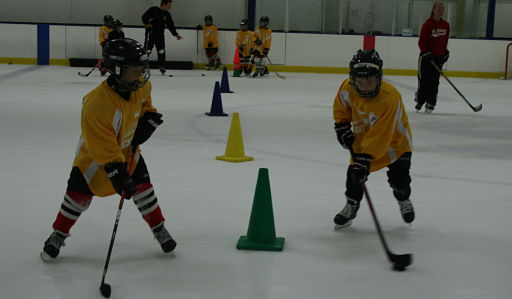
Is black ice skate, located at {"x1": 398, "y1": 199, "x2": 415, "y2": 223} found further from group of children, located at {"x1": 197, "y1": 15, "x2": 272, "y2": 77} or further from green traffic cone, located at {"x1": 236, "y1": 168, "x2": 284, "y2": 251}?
group of children, located at {"x1": 197, "y1": 15, "x2": 272, "y2": 77}

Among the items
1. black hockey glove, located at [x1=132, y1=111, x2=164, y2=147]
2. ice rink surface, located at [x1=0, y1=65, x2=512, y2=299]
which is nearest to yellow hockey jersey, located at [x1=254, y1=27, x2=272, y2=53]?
ice rink surface, located at [x1=0, y1=65, x2=512, y2=299]

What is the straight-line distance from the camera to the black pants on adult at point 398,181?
11.5 feet

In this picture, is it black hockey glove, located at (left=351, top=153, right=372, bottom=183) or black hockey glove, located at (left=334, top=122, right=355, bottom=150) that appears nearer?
black hockey glove, located at (left=351, top=153, right=372, bottom=183)

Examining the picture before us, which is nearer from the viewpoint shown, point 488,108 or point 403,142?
point 403,142

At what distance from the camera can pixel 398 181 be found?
3.57 meters

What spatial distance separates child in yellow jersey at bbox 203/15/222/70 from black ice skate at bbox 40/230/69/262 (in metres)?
12.9

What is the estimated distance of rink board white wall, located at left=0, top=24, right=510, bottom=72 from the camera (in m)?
15.6

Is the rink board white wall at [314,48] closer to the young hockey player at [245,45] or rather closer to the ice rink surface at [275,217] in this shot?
the young hockey player at [245,45]

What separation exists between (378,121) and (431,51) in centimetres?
568

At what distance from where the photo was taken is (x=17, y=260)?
294 cm

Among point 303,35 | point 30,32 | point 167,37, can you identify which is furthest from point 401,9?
point 30,32

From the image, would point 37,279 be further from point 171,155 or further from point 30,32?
point 30,32

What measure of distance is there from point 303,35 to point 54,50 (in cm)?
538

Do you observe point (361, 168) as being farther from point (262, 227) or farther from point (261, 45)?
point (261, 45)
